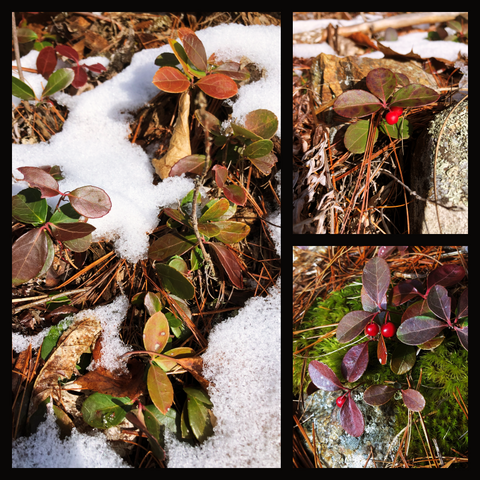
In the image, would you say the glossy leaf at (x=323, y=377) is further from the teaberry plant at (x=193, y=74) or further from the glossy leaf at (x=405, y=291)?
the teaberry plant at (x=193, y=74)

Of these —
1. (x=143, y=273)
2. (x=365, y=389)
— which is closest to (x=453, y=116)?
(x=365, y=389)

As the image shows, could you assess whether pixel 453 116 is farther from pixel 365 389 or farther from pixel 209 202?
pixel 365 389

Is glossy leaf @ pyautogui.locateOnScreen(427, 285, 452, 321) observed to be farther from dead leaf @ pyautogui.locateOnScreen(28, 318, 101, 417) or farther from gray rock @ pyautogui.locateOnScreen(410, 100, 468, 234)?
dead leaf @ pyautogui.locateOnScreen(28, 318, 101, 417)

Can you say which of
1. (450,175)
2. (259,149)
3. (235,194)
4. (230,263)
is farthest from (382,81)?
(230,263)

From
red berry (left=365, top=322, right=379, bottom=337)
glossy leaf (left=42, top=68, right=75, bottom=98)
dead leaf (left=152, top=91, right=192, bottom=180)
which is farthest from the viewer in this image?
glossy leaf (left=42, top=68, right=75, bottom=98)

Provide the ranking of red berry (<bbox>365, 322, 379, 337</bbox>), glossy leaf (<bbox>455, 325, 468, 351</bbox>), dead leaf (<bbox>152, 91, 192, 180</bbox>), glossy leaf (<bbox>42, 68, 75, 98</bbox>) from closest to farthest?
glossy leaf (<bbox>455, 325, 468, 351</bbox>)
red berry (<bbox>365, 322, 379, 337</bbox>)
dead leaf (<bbox>152, 91, 192, 180</bbox>)
glossy leaf (<bbox>42, 68, 75, 98</bbox>)

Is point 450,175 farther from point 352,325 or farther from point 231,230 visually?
point 231,230

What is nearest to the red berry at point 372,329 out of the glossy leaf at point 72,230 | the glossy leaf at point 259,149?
the glossy leaf at point 259,149

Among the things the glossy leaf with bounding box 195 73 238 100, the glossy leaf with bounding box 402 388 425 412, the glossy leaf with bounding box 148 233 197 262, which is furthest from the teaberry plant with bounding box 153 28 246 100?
the glossy leaf with bounding box 402 388 425 412
